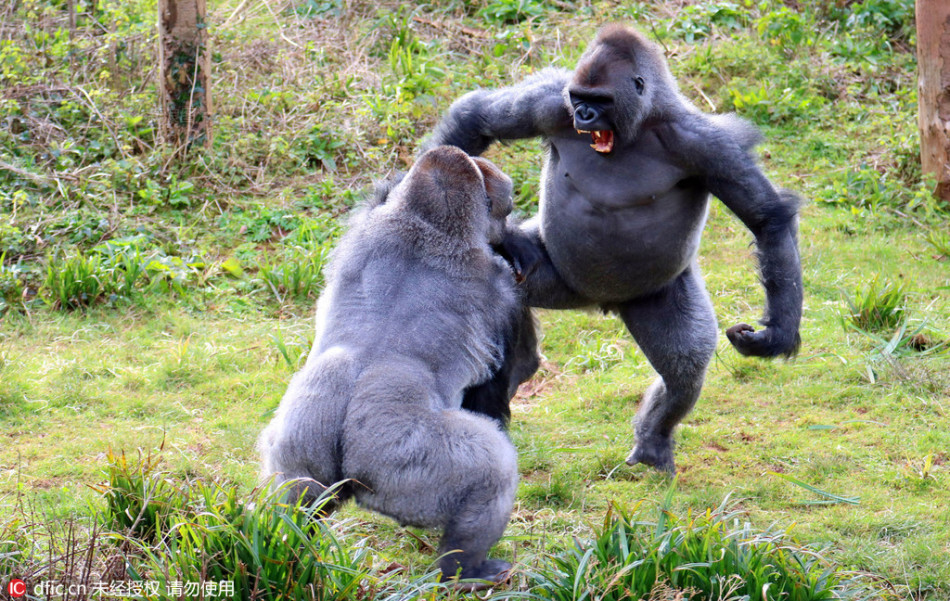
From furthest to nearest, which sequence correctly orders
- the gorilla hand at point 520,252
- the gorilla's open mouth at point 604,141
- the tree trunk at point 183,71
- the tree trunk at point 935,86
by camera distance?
the tree trunk at point 183,71 → the tree trunk at point 935,86 → the gorilla hand at point 520,252 → the gorilla's open mouth at point 604,141

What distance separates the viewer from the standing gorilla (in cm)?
362

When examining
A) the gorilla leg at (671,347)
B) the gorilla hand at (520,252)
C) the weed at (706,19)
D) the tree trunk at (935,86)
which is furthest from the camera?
the weed at (706,19)

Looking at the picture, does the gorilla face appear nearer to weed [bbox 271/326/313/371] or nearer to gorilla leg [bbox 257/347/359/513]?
gorilla leg [bbox 257/347/359/513]

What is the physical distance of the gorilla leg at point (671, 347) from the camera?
394cm

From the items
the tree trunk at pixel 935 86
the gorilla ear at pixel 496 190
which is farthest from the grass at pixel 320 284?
the gorilla ear at pixel 496 190

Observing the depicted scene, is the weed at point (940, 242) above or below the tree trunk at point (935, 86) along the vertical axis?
below

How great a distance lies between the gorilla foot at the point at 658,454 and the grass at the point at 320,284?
0.06 m

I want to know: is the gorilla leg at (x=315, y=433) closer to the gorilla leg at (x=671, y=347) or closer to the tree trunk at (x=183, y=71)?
the gorilla leg at (x=671, y=347)

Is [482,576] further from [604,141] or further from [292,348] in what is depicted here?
[292,348]

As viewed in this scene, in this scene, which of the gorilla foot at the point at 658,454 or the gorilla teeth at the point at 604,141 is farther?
the gorilla foot at the point at 658,454

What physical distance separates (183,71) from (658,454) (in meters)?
4.30

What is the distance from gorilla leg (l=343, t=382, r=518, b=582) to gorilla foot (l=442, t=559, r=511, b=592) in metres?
0.01

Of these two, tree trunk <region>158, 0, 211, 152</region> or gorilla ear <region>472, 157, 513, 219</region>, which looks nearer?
gorilla ear <region>472, 157, 513, 219</region>

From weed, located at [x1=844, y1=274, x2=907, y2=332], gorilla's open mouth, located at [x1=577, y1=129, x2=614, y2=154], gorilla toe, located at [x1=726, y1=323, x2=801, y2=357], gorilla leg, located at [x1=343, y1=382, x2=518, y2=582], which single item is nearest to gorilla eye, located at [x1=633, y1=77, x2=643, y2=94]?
gorilla's open mouth, located at [x1=577, y1=129, x2=614, y2=154]
